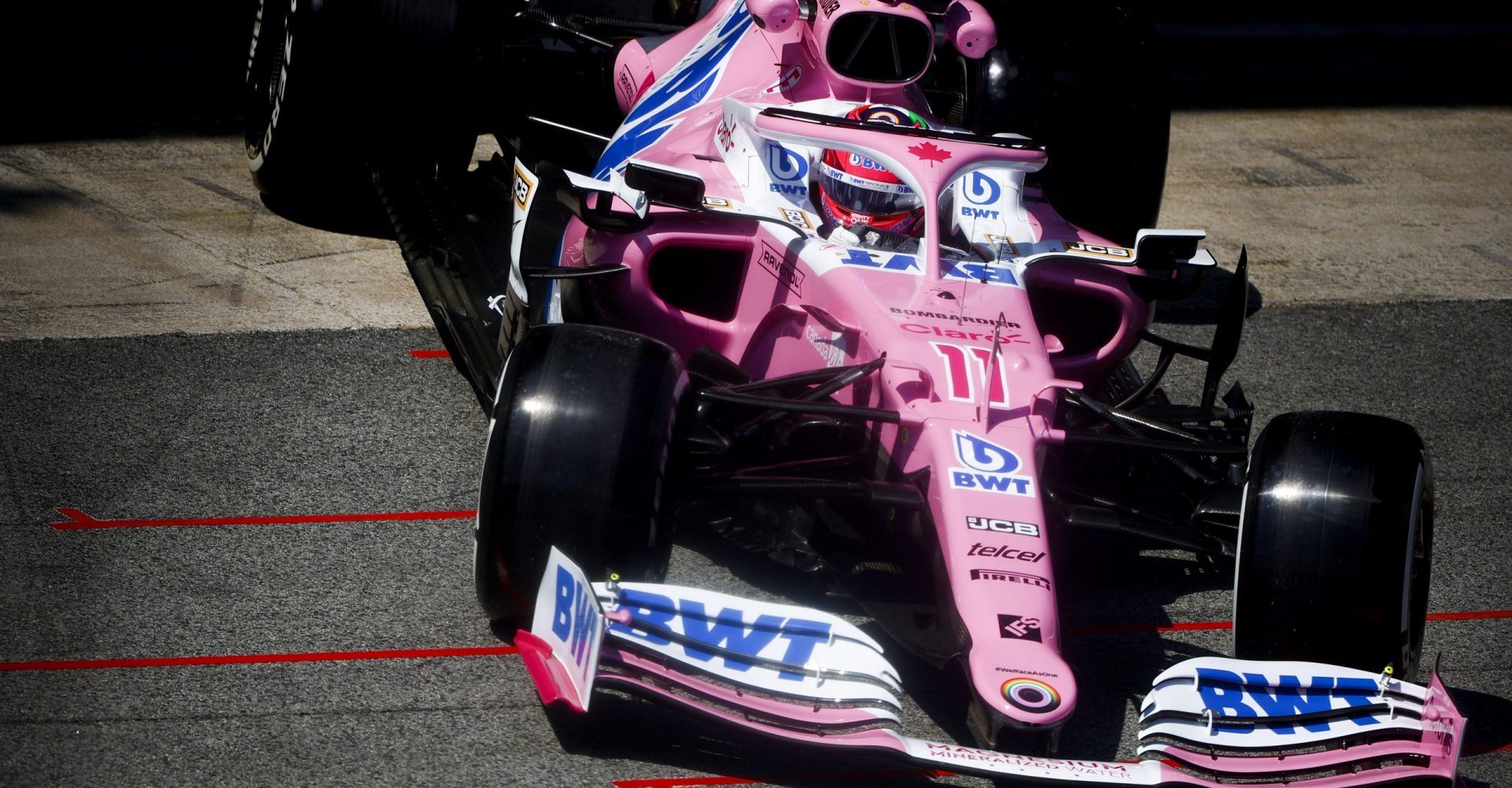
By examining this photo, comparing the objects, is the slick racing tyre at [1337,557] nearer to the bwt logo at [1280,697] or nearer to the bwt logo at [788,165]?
the bwt logo at [1280,697]

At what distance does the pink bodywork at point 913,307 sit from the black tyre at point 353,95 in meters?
1.32

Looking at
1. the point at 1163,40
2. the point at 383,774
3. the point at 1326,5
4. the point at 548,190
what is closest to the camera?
the point at 383,774

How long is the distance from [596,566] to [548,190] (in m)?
3.45

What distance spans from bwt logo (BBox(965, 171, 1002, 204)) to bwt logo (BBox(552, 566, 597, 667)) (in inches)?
89.1

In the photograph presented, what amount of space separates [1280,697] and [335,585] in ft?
8.85

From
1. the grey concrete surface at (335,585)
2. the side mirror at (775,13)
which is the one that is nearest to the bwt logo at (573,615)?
the grey concrete surface at (335,585)

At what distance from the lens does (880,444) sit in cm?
449

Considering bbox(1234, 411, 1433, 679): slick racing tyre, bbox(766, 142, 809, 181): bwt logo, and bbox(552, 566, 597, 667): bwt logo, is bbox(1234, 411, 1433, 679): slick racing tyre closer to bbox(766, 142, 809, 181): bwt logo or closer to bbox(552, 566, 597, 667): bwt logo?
bbox(552, 566, 597, 667): bwt logo

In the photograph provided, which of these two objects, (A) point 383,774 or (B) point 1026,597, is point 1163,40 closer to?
(B) point 1026,597

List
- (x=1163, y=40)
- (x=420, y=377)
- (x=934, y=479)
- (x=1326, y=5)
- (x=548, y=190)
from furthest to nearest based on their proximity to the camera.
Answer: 1. (x=1326, y=5)
2. (x=1163, y=40)
3. (x=548, y=190)
4. (x=420, y=377)
5. (x=934, y=479)

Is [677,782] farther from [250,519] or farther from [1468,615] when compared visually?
[1468,615]

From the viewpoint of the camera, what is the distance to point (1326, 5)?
43.4 feet

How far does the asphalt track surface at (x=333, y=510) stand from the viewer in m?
4.00

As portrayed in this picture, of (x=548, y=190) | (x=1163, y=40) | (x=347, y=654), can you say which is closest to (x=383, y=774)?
(x=347, y=654)
